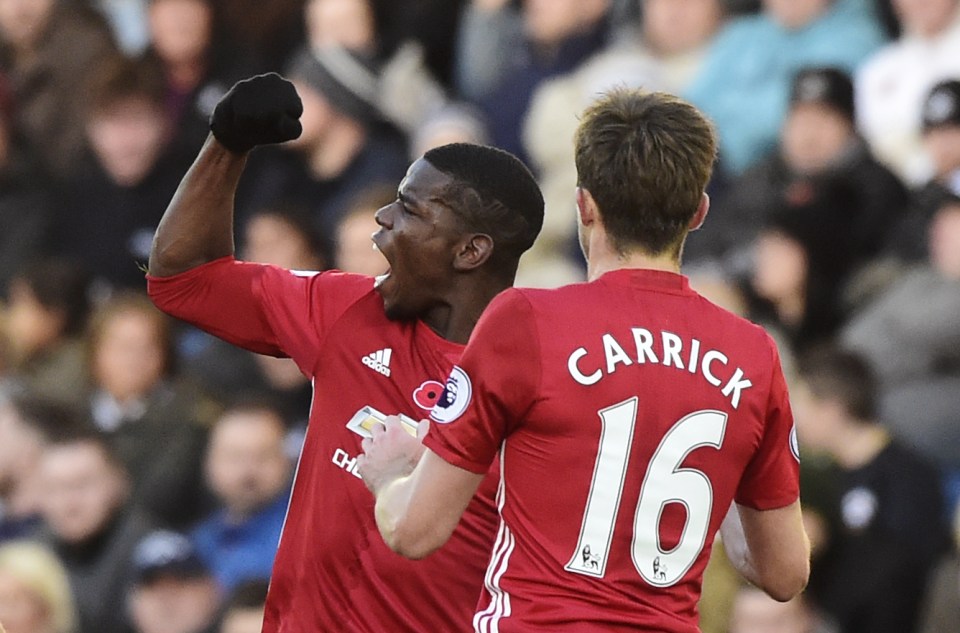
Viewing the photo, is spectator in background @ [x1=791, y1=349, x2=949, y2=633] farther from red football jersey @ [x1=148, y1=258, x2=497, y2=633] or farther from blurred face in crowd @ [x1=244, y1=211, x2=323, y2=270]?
red football jersey @ [x1=148, y1=258, x2=497, y2=633]

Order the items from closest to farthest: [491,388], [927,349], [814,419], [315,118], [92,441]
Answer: [491,388] < [814,419] < [927,349] < [92,441] < [315,118]

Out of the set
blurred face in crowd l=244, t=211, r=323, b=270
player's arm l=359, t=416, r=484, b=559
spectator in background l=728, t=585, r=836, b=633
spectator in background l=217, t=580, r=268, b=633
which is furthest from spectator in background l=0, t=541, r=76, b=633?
player's arm l=359, t=416, r=484, b=559

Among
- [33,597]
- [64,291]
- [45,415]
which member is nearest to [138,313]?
[45,415]

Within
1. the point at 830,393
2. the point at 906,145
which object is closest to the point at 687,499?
the point at 830,393

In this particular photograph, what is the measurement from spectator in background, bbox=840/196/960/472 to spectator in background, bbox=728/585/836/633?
3.43 ft

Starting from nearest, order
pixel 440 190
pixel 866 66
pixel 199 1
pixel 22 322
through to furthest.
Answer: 1. pixel 440 190
2. pixel 866 66
3. pixel 22 322
4. pixel 199 1

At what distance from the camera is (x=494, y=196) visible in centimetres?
422

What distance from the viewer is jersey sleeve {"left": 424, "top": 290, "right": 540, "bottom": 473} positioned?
11.5 ft

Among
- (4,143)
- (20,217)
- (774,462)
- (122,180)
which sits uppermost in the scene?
(4,143)

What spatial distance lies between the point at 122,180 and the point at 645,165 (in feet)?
23.7

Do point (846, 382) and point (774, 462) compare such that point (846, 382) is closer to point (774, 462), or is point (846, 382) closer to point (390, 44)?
point (774, 462)

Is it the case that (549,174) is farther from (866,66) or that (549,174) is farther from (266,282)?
(266,282)

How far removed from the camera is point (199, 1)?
10.7 m

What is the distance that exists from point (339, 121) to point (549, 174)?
116 centimetres
